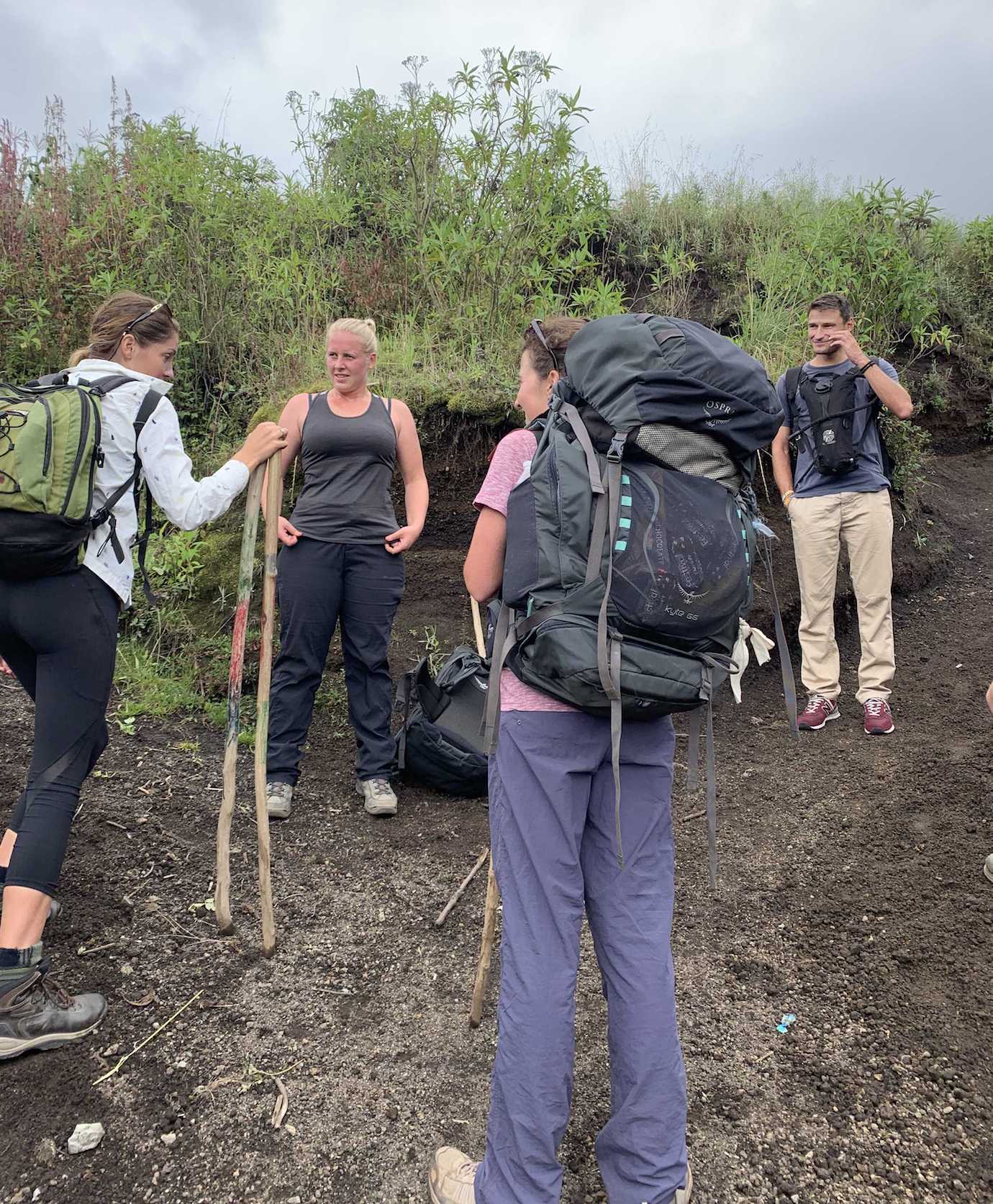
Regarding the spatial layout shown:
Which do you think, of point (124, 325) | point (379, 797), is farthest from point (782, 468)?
point (124, 325)

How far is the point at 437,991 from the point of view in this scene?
3.05 metres

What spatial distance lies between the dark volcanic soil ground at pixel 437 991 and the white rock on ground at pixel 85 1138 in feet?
0.08

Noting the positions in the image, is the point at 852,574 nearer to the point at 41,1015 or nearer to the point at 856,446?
the point at 856,446

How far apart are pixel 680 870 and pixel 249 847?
6.26 ft

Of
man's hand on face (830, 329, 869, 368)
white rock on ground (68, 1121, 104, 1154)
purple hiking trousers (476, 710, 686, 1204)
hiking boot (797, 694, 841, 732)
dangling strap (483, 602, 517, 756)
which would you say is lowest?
hiking boot (797, 694, 841, 732)

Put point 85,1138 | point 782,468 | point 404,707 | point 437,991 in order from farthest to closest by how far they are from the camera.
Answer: point 782,468 → point 404,707 → point 437,991 → point 85,1138

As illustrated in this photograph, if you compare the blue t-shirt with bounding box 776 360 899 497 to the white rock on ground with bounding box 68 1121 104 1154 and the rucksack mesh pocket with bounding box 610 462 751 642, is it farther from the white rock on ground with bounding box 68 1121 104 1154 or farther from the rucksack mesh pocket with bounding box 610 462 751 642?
the white rock on ground with bounding box 68 1121 104 1154

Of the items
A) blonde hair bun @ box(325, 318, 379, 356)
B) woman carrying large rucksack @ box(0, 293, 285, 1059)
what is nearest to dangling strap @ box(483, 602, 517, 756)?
woman carrying large rucksack @ box(0, 293, 285, 1059)

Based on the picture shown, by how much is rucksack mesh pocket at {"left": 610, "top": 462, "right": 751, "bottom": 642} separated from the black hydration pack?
3418 mm

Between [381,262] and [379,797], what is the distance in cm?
523

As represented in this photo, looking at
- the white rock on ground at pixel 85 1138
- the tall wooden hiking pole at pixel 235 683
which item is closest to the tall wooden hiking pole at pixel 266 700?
the tall wooden hiking pole at pixel 235 683

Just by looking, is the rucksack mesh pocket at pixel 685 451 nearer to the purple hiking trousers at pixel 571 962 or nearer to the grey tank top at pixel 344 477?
the purple hiking trousers at pixel 571 962

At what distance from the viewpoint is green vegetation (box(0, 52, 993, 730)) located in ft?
22.8

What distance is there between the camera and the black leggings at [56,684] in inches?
99.2
